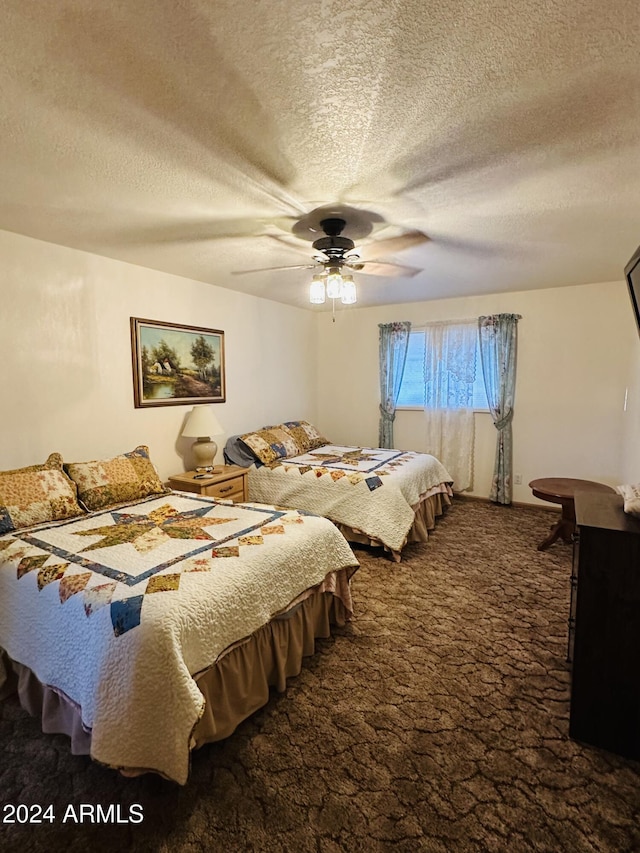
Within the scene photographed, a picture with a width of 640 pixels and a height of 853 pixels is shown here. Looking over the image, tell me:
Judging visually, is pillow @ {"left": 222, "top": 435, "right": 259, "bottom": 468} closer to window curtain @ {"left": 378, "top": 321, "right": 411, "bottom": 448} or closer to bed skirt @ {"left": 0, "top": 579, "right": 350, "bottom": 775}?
window curtain @ {"left": 378, "top": 321, "right": 411, "bottom": 448}

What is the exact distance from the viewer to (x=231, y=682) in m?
1.70

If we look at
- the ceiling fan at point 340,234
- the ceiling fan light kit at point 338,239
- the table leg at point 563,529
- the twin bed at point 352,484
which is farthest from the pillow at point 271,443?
the table leg at point 563,529

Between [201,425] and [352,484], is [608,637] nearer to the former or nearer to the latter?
[352,484]

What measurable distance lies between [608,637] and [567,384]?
10.6 feet

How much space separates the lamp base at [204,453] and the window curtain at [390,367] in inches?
92.2

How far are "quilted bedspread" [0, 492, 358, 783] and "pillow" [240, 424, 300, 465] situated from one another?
169 cm

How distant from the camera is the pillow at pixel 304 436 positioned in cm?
461

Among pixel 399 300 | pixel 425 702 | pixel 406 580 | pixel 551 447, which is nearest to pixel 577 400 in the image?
pixel 551 447

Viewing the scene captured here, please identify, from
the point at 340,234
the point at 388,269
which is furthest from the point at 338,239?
the point at 388,269

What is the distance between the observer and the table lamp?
3.53 meters

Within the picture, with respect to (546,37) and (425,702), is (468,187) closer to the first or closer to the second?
(546,37)

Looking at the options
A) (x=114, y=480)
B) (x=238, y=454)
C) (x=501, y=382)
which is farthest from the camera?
(x=501, y=382)

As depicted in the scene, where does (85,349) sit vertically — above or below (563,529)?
above

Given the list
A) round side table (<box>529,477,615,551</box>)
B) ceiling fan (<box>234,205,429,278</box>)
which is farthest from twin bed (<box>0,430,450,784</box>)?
round side table (<box>529,477,615,551</box>)
